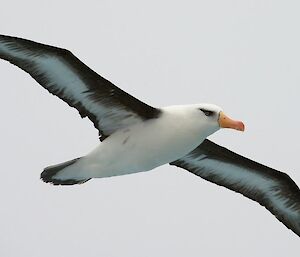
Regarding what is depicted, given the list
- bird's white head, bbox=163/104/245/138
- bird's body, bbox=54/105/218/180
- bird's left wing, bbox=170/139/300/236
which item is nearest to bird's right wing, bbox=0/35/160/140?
bird's body, bbox=54/105/218/180

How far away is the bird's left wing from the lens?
1470 cm

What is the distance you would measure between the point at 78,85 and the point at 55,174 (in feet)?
4.25

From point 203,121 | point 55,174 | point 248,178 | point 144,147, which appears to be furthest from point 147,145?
point 248,178

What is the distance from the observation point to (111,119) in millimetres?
12844

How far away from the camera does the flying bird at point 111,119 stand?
1236 centimetres

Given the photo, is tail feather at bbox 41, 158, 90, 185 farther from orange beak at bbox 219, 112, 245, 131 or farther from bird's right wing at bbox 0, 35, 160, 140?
orange beak at bbox 219, 112, 245, 131

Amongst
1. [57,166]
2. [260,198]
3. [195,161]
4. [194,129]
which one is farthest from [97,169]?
[260,198]

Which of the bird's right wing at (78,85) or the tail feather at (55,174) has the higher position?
the bird's right wing at (78,85)

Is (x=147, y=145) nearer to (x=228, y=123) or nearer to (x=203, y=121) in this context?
(x=203, y=121)

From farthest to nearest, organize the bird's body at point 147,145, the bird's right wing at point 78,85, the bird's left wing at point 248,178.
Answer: the bird's left wing at point 248,178 < the bird's body at point 147,145 < the bird's right wing at point 78,85

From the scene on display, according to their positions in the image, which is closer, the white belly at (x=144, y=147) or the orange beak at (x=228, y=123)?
the orange beak at (x=228, y=123)

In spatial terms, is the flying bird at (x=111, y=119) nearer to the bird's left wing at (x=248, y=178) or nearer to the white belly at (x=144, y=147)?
the white belly at (x=144, y=147)

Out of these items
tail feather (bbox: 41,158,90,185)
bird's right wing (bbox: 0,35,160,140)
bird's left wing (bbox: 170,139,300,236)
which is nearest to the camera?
bird's right wing (bbox: 0,35,160,140)

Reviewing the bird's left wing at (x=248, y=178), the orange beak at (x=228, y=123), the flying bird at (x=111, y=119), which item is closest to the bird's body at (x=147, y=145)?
the flying bird at (x=111, y=119)
